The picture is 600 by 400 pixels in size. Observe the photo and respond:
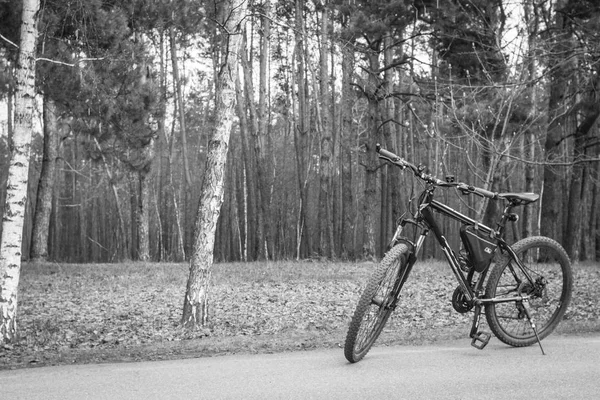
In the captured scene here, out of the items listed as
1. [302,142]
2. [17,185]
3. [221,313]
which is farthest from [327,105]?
[17,185]

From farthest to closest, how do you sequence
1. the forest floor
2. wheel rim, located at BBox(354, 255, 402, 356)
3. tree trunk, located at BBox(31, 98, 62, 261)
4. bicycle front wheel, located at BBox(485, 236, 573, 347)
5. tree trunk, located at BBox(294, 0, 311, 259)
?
tree trunk, located at BBox(294, 0, 311, 259)
tree trunk, located at BBox(31, 98, 62, 261)
the forest floor
bicycle front wheel, located at BBox(485, 236, 573, 347)
wheel rim, located at BBox(354, 255, 402, 356)

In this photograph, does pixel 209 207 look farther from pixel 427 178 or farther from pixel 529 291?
pixel 529 291

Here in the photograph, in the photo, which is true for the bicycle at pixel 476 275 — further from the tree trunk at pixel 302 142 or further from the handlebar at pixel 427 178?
the tree trunk at pixel 302 142

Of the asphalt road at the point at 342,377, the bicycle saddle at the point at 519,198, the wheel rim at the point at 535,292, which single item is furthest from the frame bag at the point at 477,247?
the asphalt road at the point at 342,377

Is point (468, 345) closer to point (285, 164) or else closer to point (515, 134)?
point (515, 134)

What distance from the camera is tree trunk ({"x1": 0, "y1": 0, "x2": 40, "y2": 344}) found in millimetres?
7320

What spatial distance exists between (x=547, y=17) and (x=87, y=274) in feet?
53.3

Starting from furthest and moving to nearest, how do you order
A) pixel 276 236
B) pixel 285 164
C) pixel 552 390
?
pixel 285 164 < pixel 276 236 < pixel 552 390

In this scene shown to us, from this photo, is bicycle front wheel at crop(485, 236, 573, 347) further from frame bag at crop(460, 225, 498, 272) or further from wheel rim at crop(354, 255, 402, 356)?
wheel rim at crop(354, 255, 402, 356)

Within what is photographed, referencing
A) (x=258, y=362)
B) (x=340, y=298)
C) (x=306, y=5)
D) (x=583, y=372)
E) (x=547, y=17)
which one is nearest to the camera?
(x=583, y=372)

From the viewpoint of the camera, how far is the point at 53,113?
67.4ft

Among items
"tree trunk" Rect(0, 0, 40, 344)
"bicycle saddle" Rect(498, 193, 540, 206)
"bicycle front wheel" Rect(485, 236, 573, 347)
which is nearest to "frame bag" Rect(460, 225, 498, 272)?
"bicycle front wheel" Rect(485, 236, 573, 347)

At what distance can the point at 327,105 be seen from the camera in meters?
25.7

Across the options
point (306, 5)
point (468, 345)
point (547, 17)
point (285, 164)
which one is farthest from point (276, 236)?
point (468, 345)
